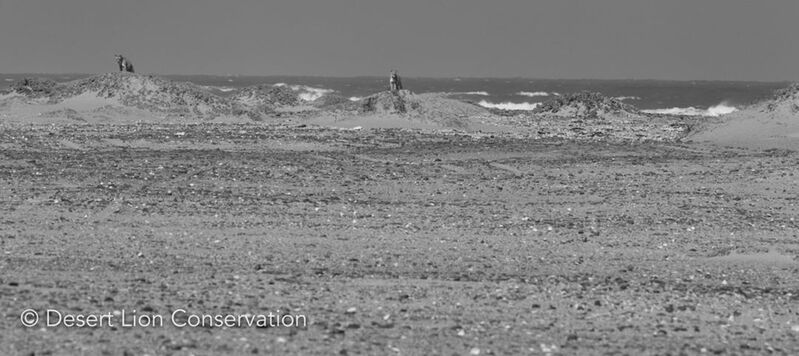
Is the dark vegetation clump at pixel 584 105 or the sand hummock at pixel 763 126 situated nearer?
the sand hummock at pixel 763 126

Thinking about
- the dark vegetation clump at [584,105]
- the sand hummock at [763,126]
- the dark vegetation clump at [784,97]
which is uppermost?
the dark vegetation clump at [784,97]

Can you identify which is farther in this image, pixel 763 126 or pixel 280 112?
pixel 280 112

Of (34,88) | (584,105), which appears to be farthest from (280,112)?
(584,105)

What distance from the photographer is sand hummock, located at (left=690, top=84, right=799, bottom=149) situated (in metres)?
30.1

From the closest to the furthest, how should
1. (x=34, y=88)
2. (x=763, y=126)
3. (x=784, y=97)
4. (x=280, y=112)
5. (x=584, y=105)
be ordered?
1. (x=763, y=126)
2. (x=784, y=97)
3. (x=34, y=88)
4. (x=280, y=112)
5. (x=584, y=105)

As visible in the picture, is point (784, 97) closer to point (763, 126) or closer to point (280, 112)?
point (763, 126)

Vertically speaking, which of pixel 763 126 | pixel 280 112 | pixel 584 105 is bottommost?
pixel 280 112

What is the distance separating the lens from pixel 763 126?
103 feet

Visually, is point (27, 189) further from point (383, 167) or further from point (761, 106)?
point (761, 106)

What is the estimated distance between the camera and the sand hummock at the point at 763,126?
98.8ft

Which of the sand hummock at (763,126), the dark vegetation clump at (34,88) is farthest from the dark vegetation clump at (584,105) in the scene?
the dark vegetation clump at (34,88)

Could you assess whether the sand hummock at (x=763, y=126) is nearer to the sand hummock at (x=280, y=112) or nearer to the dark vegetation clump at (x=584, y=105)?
the sand hummock at (x=280, y=112)

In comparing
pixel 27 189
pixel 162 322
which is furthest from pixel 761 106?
pixel 162 322

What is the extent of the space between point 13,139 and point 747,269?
17531 mm
